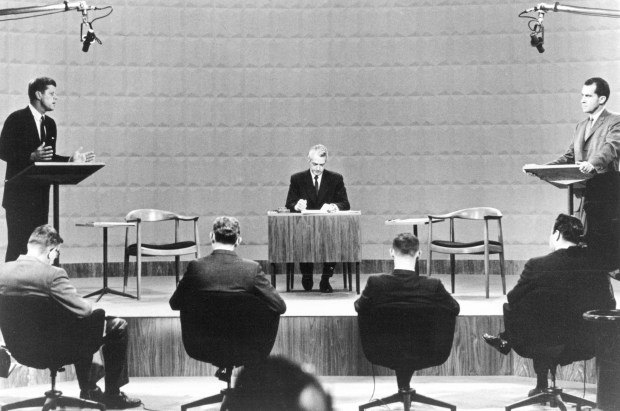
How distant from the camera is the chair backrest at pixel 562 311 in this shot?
4148 mm

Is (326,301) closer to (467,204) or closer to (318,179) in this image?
(318,179)

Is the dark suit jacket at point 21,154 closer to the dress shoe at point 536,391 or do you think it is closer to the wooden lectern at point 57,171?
the wooden lectern at point 57,171

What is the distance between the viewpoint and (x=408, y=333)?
406cm

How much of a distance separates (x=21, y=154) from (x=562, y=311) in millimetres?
3446

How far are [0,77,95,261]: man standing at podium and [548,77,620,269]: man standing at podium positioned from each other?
10.2 feet

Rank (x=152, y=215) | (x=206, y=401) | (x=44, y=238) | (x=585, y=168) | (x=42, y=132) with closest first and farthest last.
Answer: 1. (x=44, y=238)
2. (x=206, y=401)
3. (x=585, y=168)
4. (x=42, y=132)
5. (x=152, y=215)

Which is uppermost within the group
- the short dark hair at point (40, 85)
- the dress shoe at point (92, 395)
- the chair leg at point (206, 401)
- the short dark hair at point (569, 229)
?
the short dark hair at point (40, 85)

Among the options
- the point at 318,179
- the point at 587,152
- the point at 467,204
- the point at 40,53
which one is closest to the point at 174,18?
the point at 40,53

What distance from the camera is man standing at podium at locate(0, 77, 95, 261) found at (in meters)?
5.18

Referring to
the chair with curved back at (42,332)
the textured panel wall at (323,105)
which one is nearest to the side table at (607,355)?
the chair with curved back at (42,332)

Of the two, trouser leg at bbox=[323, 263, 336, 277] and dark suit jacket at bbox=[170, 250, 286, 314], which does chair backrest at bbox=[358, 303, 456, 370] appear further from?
trouser leg at bbox=[323, 263, 336, 277]

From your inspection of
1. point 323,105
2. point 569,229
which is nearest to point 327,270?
point 323,105

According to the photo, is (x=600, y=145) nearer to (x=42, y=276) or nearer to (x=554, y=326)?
(x=554, y=326)

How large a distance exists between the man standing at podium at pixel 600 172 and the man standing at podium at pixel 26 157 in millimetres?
3105
